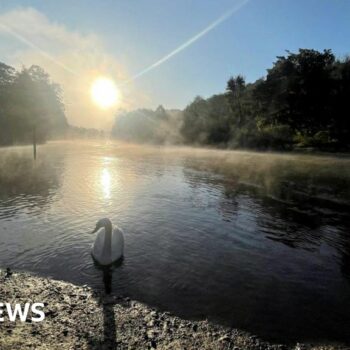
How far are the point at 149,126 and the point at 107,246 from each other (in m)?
138

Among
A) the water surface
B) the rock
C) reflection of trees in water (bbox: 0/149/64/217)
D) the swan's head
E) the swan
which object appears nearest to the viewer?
the rock

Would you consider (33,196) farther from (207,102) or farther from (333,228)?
(207,102)

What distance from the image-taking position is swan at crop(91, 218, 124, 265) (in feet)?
36.1

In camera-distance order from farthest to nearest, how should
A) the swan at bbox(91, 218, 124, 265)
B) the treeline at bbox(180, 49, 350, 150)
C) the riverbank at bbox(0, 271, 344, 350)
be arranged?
1. the treeline at bbox(180, 49, 350, 150)
2. the swan at bbox(91, 218, 124, 265)
3. the riverbank at bbox(0, 271, 344, 350)

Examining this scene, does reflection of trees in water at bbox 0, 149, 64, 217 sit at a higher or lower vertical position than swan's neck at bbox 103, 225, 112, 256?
lower

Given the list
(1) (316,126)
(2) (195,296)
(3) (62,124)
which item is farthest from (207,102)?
(2) (195,296)

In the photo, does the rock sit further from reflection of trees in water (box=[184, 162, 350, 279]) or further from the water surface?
reflection of trees in water (box=[184, 162, 350, 279])

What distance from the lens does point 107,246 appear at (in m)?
11.2

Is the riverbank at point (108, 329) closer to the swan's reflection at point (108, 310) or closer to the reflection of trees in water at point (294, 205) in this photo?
the swan's reflection at point (108, 310)

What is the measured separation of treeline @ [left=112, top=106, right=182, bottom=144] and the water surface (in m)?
94.3

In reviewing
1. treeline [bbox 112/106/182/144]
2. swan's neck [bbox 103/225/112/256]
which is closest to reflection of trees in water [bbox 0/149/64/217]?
swan's neck [bbox 103/225/112/256]

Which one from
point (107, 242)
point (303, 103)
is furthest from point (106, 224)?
point (303, 103)

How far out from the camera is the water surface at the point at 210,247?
8766 millimetres

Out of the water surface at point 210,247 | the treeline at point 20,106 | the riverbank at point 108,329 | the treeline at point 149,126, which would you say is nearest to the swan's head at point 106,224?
the water surface at point 210,247
